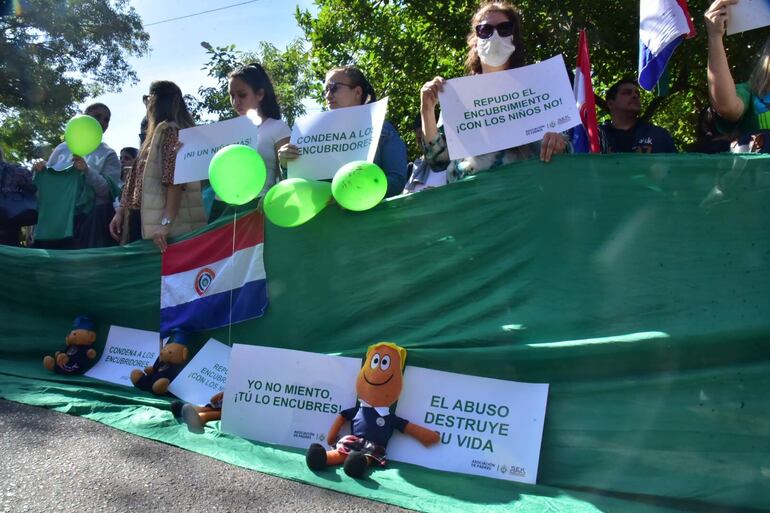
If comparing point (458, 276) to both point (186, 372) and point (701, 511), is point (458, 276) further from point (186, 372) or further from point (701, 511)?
point (186, 372)

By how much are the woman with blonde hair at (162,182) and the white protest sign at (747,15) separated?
3.20 meters

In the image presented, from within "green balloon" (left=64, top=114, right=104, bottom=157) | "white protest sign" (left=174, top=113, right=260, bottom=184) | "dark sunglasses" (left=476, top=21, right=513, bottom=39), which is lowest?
"white protest sign" (left=174, top=113, right=260, bottom=184)

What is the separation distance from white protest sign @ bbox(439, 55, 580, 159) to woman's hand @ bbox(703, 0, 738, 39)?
0.63 metres

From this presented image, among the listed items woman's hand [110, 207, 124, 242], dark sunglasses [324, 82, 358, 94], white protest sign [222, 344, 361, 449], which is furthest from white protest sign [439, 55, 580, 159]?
woman's hand [110, 207, 124, 242]

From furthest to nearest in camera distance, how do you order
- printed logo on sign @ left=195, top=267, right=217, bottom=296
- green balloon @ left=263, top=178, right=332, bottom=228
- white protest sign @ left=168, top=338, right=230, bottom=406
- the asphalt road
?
printed logo on sign @ left=195, top=267, right=217, bottom=296 < white protest sign @ left=168, top=338, right=230, bottom=406 < green balloon @ left=263, top=178, right=332, bottom=228 < the asphalt road

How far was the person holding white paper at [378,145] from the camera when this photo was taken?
13.9ft

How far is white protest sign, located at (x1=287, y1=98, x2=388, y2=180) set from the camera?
4016 millimetres

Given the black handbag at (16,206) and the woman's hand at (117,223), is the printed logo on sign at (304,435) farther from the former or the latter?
the black handbag at (16,206)

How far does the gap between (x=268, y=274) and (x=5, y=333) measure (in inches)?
95.6

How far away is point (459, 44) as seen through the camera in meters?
8.81

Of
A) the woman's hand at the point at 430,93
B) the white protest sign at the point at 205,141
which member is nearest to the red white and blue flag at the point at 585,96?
the woman's hand at the point at 430,93

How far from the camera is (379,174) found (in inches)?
148

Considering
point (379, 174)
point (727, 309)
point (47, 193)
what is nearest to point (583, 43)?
point (379, 174)

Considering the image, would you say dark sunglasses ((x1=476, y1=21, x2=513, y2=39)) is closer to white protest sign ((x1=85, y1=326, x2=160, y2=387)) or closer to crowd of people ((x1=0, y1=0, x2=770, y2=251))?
crowd of people ((x1=0, y1=0, x2=770, y2=251))
